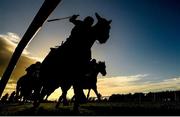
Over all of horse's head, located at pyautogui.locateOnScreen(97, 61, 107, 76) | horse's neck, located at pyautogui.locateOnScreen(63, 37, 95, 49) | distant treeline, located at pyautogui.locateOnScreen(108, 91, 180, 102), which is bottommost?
distant treeline, located at pyautogui.locateOnScreen(108, 91, 180, 102)

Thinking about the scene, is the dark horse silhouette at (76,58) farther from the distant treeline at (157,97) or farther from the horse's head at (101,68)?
the distant treeline at (157,97)

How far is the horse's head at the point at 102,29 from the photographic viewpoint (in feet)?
18.8

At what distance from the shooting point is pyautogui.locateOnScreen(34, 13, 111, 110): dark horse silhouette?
5308mm

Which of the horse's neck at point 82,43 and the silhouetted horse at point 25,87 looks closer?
the horse's neck at point 82,43

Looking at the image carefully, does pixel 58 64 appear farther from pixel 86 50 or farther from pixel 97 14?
pixel 97 14

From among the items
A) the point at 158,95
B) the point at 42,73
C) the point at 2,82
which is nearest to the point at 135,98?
the point at 158,95

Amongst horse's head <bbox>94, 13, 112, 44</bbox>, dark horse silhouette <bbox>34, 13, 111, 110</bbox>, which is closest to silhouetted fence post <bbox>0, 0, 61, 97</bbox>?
dark horse silhouette <bbox>34, 13, 111, 110</bbox>

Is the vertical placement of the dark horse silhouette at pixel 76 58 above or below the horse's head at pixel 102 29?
below

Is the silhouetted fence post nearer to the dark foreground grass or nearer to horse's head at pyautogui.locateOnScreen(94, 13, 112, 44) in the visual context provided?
the dark foreground grass

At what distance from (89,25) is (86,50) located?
582 millimetres

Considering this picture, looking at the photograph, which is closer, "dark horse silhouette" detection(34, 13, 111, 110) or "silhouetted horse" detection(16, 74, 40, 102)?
"dark horse silhouette" detection(34, 13, 111, 110)

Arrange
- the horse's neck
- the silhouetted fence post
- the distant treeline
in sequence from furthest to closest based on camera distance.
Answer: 1. the distant treeline
2. the horse's neck
3. the silhouetted fence post

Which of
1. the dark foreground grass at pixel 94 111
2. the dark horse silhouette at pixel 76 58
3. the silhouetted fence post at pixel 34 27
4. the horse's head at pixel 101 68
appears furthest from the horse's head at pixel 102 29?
the horse's head at pixel 101 68

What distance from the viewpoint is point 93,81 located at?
11703 mm
